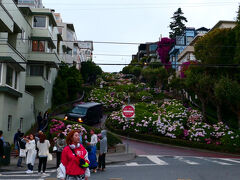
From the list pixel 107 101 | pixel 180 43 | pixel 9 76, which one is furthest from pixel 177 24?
pixel 9 76

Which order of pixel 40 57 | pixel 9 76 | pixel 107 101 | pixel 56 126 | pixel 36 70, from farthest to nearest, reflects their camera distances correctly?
pixel 107 101
pixel 36 70
pixel 40 57
pixel 9 76
pixel 56 126

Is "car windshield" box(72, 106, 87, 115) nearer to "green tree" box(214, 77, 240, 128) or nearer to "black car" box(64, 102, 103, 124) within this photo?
"black car" box(64, 102, 103, 124)

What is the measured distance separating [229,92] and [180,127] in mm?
5173

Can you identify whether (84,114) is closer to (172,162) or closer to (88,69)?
(172,162)

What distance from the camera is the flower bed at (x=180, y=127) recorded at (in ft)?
85.8

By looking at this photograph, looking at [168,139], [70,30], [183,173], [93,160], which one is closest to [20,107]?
[168,139]

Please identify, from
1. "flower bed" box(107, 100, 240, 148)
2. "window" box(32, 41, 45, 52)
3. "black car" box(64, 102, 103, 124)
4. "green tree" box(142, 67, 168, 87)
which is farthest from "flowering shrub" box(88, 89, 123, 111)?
"green tree" box(142, 67, 168, 87)

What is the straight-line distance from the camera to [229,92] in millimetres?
28328

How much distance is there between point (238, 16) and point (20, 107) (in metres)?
20.6

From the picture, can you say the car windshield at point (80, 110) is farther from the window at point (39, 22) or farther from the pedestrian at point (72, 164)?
the pedestrian at point (72, 164)

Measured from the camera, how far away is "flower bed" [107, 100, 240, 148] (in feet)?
85.8

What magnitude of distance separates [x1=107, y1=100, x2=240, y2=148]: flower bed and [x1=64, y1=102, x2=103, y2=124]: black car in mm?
1747

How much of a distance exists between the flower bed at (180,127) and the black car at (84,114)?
1.75 metres

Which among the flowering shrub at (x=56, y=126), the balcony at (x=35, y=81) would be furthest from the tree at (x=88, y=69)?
the flowering shrub at (x=56, y=126)
